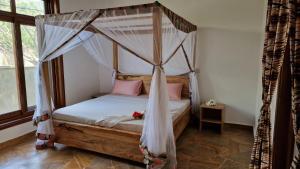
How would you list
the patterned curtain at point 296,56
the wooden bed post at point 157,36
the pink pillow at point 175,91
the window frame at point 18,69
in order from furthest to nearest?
the pink pillow at point 175,91
the window frame at point 18,69
the wooden bed post at point 157,36
the patterned curtain at point 296,56

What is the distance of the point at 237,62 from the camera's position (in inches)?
144

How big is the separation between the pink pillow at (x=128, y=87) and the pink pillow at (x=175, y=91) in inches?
28.2

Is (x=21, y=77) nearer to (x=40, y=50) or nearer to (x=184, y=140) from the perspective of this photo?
(x=40, y=50)

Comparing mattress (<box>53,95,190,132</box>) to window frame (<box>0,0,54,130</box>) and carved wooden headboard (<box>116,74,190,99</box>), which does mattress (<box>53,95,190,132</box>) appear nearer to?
carved wooden headboard (<box>116,74,190,99</box>)

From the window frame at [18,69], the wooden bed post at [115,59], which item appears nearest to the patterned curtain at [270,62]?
the window frame at [18,69]

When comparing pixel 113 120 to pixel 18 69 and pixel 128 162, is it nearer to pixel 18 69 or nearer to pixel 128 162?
pixel 128 162

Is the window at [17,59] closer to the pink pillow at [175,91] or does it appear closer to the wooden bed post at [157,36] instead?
the wooden bed post at [157,36]

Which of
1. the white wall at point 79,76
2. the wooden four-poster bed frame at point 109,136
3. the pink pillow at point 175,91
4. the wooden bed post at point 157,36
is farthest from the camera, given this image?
the white wall at point 79,76

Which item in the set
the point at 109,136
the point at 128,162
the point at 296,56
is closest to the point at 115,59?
the point at 109,136

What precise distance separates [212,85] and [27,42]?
3.42m

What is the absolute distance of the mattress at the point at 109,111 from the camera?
101 inches

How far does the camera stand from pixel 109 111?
9.84 feet

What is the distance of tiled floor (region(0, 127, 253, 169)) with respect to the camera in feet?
8.34

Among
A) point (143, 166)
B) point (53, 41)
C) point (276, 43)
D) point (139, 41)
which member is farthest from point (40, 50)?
point (276, 43)
